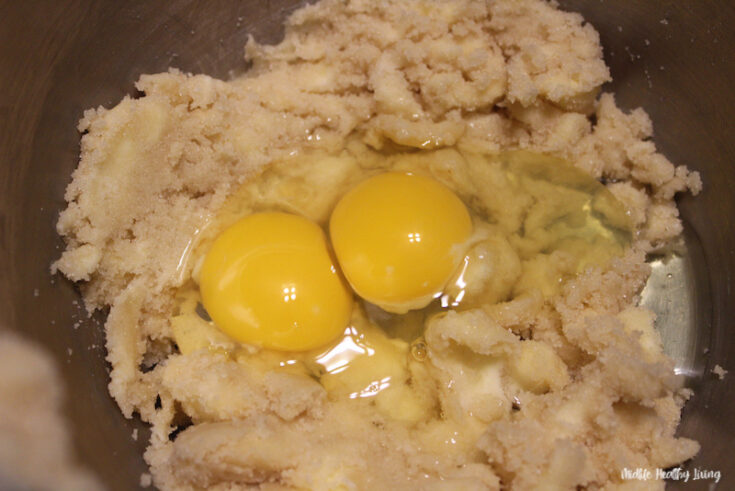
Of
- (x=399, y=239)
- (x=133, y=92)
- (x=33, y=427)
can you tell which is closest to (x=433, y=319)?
(x=399, y=239)

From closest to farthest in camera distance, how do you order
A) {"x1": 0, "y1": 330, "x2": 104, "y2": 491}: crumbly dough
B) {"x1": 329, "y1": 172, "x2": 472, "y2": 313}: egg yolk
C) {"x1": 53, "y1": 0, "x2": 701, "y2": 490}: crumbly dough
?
{"x1": 0, "y1": 330, "x2": 104, "y2": 491}: crumbly dough, {"x1": 53, "y1": 0, "x2": 701, "y2": 490}: crumbly dough, {"x1": 329, "y1": 172, "x2": 472, "y2": 313}: egg yolk

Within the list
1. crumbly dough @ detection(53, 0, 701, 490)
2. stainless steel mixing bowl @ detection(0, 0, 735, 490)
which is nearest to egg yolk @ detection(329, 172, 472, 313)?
crumbly dough @ detection(53, 0, 701, 490)

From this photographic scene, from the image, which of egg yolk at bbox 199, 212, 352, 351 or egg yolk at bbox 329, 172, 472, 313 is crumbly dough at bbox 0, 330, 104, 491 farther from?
egg yolk at bbox 329, 172, 472, 313

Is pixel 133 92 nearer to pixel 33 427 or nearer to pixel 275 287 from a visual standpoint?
pixel 275 287

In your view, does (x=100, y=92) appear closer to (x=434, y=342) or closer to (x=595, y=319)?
(x=434, y=342)

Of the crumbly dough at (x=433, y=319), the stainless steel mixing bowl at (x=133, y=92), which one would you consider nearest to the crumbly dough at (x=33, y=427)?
the stainless steel mixing bowl at (x=133, y=92)

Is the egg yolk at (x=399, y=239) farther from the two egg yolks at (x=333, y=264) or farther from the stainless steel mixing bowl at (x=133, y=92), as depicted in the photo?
the stainless steel mixing bowl at (x=133, y=92)
